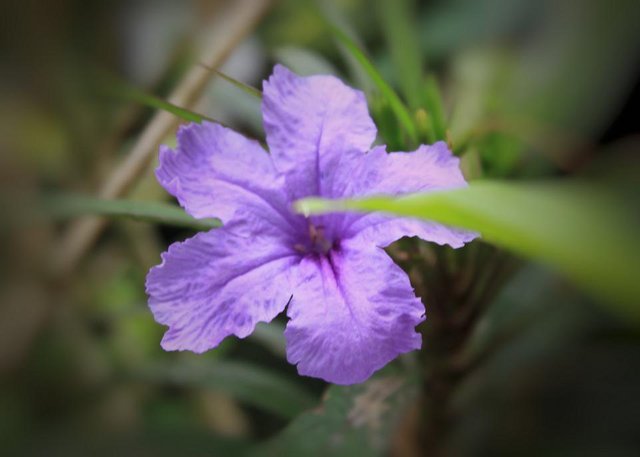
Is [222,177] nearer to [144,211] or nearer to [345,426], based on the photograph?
[144,211]

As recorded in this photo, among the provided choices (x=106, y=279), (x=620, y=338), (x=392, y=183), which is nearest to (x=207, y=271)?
(x=392, y=183)

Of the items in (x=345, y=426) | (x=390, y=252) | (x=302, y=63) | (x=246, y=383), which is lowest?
(x=246, y=383)

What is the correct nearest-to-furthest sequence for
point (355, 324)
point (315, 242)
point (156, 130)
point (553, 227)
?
point (553, 227) < point (355, 324) < point (315, 242) < point (156, 130)

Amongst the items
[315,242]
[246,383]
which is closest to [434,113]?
[315,242]

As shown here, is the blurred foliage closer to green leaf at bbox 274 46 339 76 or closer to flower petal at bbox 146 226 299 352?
green leaf at bbox 274 46 339 76

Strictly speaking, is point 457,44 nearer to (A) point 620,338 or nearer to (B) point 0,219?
(A) point 620,338

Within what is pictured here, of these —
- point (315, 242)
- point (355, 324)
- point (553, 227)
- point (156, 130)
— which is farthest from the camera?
point (156, 130)

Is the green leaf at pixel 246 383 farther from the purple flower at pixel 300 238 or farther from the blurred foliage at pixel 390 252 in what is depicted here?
the purple flower at pixel 300 238

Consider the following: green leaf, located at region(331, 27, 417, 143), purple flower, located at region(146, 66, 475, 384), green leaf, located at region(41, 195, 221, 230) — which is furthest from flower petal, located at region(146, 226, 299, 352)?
green leaf, located at region(331, 27, 417, 143)
